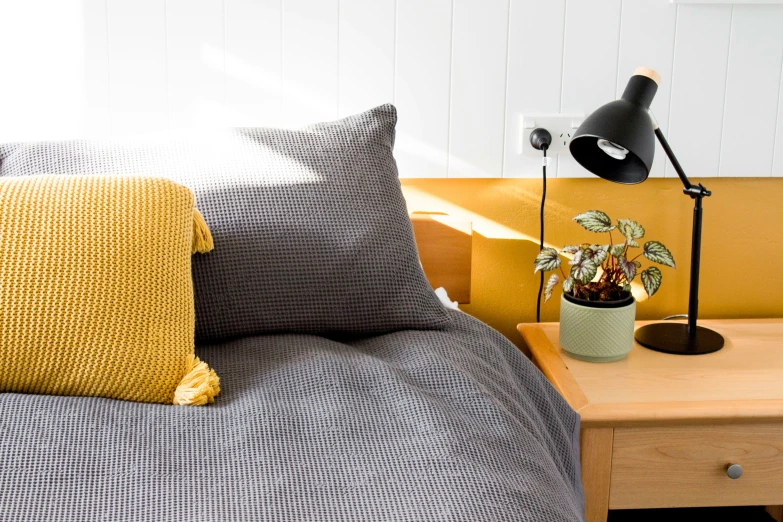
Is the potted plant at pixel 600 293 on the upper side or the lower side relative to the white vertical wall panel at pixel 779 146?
lower

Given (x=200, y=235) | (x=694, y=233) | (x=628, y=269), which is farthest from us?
(x=694, y=233)

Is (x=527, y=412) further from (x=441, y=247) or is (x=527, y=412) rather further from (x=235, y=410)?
(x=441, y=247)

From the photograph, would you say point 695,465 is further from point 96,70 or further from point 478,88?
point 96,70

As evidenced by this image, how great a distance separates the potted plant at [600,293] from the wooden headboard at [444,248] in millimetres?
193

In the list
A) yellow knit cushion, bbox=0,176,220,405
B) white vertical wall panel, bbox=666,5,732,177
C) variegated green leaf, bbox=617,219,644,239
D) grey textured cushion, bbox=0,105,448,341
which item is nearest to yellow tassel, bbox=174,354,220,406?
yellow knit cushion, bbox=0,176,220,405

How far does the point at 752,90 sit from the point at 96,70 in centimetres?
131

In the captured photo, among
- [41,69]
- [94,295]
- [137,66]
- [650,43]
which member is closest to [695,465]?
→ [650,43]

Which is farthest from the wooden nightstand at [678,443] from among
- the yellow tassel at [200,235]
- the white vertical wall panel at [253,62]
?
the white vertical wall panel at [253,62]

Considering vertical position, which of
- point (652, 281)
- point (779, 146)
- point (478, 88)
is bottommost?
point (652, 281)

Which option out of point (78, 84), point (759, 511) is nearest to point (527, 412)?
point (759, 511)

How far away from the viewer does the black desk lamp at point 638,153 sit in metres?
1.21

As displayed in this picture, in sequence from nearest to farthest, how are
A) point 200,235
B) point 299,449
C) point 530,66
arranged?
1. point 299,449
2. point 200,235
3. point 530,66

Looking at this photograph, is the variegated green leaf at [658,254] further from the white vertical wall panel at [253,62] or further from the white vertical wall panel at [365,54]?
the white vertical wall panel at [253,62]

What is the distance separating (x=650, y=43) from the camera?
60.3 inches
